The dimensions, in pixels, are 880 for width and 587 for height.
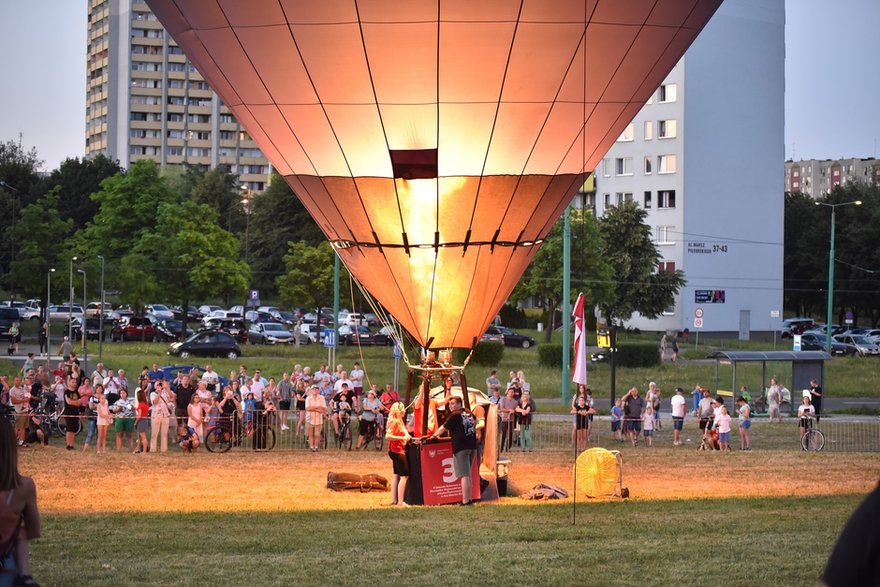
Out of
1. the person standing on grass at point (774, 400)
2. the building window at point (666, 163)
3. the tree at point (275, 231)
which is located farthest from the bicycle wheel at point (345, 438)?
the tree at point (275, 231)

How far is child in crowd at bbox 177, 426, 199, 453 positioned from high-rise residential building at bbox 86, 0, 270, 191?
345ft

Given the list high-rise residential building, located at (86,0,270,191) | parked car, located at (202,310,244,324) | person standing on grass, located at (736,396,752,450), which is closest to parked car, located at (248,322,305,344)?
parked car, located at (202,310,244,324)

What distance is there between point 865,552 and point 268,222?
77.0 m

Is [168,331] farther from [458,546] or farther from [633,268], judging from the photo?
[458,546]

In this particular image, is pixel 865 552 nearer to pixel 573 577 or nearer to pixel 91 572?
pixel 573 577

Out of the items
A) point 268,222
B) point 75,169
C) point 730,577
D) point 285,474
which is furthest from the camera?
point 75,169

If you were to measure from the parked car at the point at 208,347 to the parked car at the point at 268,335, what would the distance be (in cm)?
988

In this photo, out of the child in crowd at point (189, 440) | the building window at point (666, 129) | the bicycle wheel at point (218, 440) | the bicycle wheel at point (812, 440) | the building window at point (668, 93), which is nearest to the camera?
the child in crowd at point (189, 440)

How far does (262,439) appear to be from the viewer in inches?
884

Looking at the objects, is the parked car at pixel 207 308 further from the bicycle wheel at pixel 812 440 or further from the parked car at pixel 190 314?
the bicycle wheel at pixel 812 440

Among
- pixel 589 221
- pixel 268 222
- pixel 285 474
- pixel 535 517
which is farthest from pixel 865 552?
pixel 268 222

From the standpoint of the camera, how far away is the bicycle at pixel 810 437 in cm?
Answer: 2378

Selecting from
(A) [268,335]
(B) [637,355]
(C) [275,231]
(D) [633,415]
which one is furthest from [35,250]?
(D) [633,415]

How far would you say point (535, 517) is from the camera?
13891 millimetres
